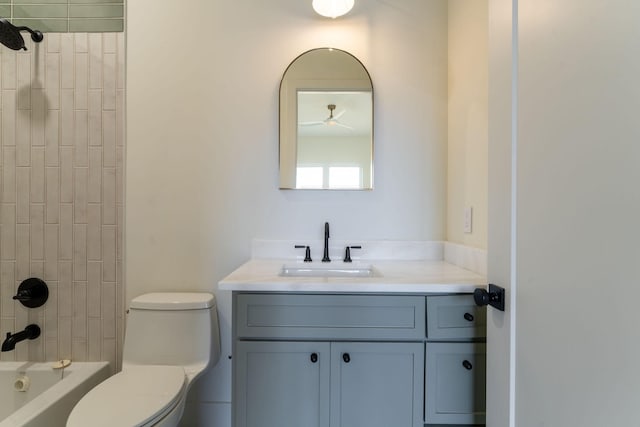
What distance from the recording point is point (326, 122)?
1.57 metres

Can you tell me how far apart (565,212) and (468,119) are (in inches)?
36.5

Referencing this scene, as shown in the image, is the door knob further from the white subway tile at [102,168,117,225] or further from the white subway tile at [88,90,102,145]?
the white subway tile at [88,90,102,145]

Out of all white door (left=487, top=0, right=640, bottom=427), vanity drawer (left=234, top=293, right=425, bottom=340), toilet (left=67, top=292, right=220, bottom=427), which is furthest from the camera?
toilet (left=67, top=292, right=220, bottom=427)

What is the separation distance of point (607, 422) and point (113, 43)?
234 cm

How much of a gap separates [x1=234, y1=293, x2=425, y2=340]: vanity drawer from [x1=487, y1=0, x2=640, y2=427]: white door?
29cm

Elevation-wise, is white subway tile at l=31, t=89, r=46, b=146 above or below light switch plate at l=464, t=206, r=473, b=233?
above

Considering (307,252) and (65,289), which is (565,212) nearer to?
(307,252)

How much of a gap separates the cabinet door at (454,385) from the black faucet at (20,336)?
6.54 feet

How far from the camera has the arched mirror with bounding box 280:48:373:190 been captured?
5.16 ft

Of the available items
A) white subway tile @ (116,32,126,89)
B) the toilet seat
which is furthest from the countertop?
white subway tile @ (116,32,126,89)

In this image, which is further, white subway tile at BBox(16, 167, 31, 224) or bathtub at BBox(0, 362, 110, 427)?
white subway tile at BBox(16, 167, 31, 224)

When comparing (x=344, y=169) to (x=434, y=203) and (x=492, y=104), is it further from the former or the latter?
(x=492, y=104)

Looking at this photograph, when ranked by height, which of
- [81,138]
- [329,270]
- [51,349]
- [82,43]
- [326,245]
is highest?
[82,43]

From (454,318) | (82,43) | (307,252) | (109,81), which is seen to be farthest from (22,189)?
(454,318)
